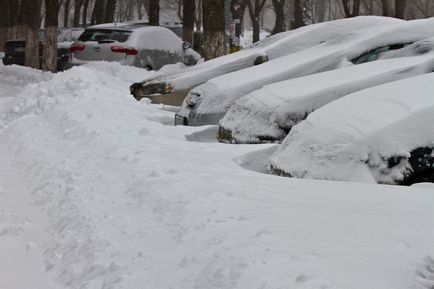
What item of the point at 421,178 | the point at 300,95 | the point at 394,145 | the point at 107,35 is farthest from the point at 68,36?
the point at 421,178

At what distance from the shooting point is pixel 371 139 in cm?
418

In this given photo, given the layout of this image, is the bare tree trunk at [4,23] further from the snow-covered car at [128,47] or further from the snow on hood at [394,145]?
the snow on hood at [394,145]

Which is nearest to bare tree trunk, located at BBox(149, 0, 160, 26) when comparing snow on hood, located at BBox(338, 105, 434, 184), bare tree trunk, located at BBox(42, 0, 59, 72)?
bare tree trunk, located at BBox(42, 0, 59, 72)

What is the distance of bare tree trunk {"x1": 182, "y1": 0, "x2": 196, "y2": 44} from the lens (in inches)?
728

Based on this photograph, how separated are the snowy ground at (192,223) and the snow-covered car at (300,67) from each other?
100 centimetres

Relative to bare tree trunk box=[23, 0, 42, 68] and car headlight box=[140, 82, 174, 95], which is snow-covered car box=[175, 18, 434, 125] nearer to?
car headlight box=[140, 82, 174, 95]

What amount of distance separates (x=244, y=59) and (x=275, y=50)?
1.68 ft

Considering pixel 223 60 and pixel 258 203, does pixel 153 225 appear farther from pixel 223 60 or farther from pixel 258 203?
pixel 223 60

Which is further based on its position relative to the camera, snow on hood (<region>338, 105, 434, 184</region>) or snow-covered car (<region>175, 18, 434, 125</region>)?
snow-covered car (<region>175, 18, 434, 125</region>)

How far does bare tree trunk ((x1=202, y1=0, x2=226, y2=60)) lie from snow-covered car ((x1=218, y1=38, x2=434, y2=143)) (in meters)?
6.27

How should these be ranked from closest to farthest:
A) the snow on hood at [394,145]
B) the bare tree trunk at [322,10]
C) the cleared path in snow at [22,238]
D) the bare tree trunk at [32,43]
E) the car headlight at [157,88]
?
the cleared path in snow at [22,238] < the snow on hood at [394,145] < the car headlight at [157,88] < the bare tree trunk at [32,43] < the bare tree trunk at [322,10]

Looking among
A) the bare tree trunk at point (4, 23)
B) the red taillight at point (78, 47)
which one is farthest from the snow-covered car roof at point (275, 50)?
the bare tree trunk at point (4, 23)

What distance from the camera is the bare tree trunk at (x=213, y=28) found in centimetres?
1223

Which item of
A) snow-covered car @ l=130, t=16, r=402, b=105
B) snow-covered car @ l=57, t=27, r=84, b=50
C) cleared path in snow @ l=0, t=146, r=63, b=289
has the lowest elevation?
cleared path in snow @ l=0, t=146, r=63, b=289
